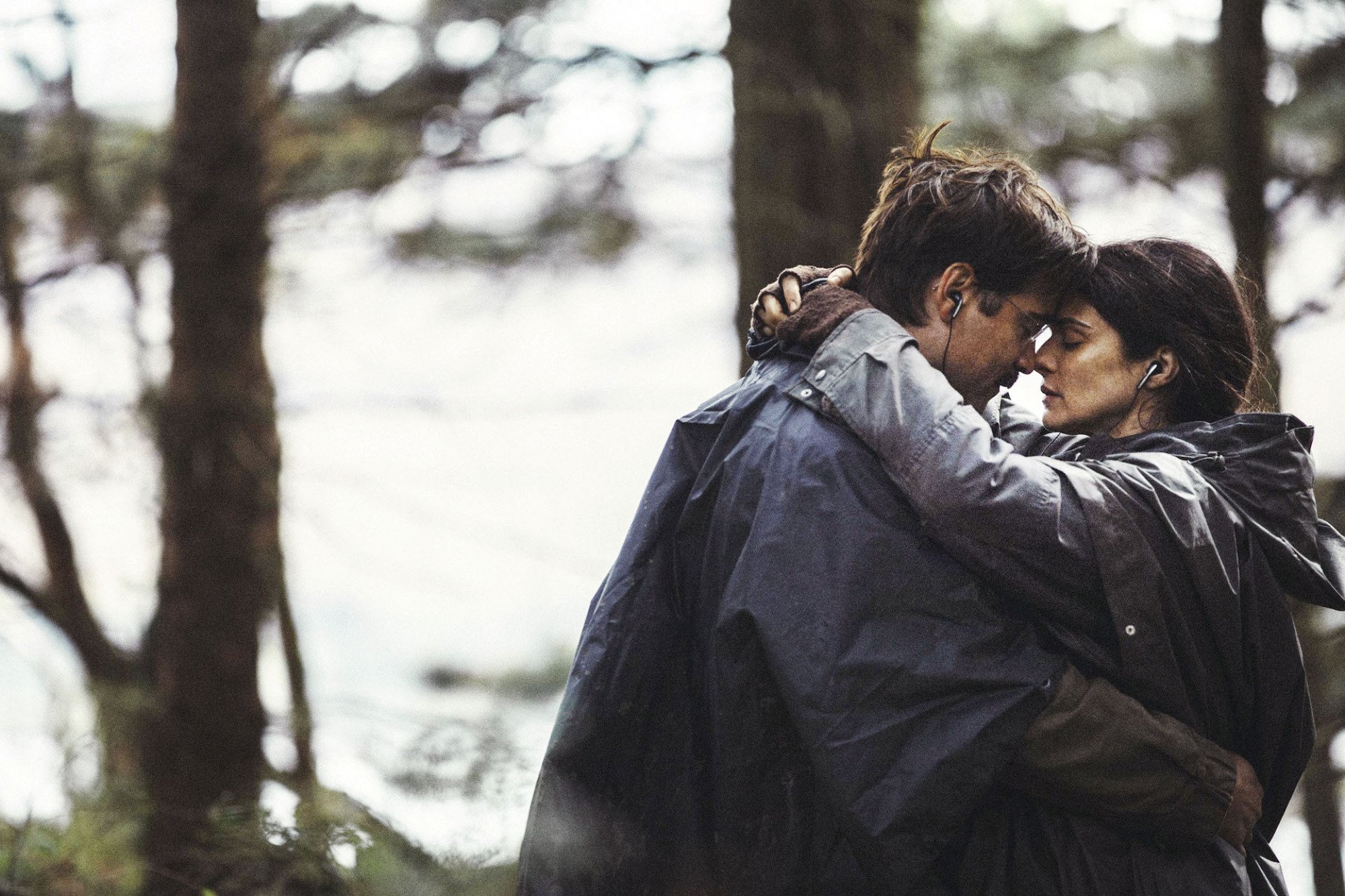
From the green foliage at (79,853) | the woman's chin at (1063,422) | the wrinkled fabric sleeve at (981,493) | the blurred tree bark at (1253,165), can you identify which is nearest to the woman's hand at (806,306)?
the wrinkled fabric sleeve at (981,493)

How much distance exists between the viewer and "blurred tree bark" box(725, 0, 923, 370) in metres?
3.83

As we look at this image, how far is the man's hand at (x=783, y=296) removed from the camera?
87.2 inches

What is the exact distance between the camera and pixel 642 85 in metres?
6.09

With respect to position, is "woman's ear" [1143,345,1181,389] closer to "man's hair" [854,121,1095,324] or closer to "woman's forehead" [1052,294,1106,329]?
"woman's forehead" [1052,294,1106,329]

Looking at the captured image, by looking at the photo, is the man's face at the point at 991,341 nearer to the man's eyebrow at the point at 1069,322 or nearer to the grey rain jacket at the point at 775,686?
the man's eyebrow at the point at 1069,322

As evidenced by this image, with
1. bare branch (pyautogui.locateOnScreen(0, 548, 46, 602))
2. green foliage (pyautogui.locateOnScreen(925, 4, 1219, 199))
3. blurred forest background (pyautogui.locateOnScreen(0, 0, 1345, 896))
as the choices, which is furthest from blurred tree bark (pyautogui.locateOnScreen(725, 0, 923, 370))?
bare branch (pyautogui.locateOnScreen(0, 548, 46, 602))

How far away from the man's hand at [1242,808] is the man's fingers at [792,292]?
40.6 inches

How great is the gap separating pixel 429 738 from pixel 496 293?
14.6 ft

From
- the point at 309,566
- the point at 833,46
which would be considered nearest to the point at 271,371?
the point at 309,566

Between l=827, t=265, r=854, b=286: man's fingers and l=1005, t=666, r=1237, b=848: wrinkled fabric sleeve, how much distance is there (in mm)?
804

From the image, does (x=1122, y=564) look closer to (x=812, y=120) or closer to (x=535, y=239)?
(x=812, y=120)

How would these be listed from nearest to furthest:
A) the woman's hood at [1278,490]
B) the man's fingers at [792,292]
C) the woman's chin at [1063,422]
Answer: the woman's hood at [1278,490] < the man's fingers at [792,292] < the woman's chin at [1063,422]

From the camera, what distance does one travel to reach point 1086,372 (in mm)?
2385

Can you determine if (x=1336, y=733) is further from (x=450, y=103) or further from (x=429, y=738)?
(x=450, y=103)
